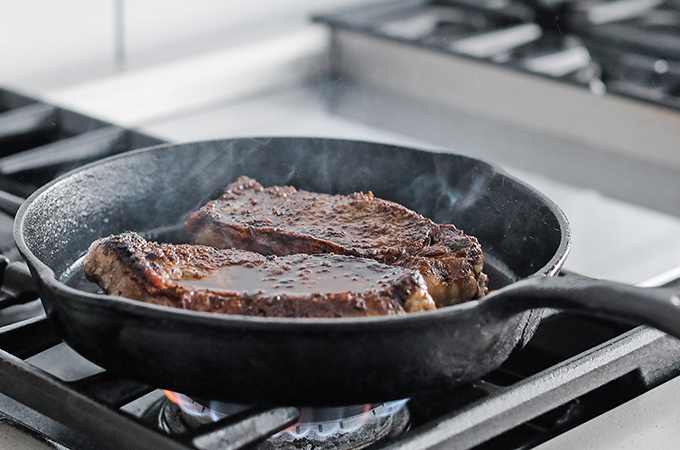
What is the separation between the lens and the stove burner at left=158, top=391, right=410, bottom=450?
1038 mm

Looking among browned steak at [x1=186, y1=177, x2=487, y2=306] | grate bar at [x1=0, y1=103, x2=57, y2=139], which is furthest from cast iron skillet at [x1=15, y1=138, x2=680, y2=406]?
grate bar at [x1=0, y1=103, x2=57, y2=139]

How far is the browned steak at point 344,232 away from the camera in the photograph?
3.51 ft

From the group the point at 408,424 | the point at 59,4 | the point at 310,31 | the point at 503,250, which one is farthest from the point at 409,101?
the point at 408,424

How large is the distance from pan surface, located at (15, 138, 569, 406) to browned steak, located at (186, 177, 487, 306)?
107 mm

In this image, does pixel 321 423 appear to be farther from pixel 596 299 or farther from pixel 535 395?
pixel 596 299

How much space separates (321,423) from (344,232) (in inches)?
11.1

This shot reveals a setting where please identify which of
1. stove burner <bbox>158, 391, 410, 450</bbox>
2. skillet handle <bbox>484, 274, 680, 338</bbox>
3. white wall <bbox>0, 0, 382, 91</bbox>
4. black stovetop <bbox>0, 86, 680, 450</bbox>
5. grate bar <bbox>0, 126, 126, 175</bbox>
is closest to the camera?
skillet handle <bbox>484, 274, 680, 338</bbox>

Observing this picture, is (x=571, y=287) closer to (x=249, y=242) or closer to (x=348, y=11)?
(x=249, y=242)

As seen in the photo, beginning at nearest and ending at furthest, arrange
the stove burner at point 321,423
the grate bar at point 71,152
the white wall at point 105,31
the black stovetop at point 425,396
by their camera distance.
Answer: the black stovetop at point 425,396
the stove burner at point 321,423
the grate bar at point 71,152
the white wall at point 105,31

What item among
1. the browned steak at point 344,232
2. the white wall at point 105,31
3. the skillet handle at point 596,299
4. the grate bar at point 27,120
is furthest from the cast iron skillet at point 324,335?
the white wall at point 105,31

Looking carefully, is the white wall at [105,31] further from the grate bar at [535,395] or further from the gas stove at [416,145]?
the grate bar at [535,395]

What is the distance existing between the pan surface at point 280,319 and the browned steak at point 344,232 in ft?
0.35

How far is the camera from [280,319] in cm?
80

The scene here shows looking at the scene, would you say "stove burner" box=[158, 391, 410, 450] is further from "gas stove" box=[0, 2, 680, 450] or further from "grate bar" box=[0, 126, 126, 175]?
"grate bar" box=[0, 126, 126, 175]
